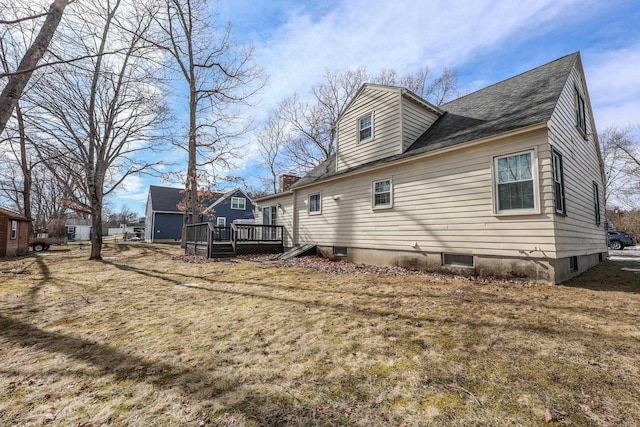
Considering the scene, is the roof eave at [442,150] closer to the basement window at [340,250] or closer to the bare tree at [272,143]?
the basement window at [340,250]

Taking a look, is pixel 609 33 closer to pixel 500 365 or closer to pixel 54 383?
pixel 500 365

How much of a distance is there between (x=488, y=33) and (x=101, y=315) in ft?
44.9

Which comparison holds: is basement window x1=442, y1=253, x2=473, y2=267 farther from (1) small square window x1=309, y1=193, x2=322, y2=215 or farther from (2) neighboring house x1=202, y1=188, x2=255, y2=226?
(2) neighboring house x1=202, y1=188, x2=255, y2=226

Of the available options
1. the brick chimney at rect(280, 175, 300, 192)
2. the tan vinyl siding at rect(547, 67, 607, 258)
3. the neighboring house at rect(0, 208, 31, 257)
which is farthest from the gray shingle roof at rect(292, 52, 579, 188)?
the neighboring house at rect(0, 208, 31, 257)

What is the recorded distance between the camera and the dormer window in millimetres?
10578

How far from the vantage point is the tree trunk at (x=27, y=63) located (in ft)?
12.6

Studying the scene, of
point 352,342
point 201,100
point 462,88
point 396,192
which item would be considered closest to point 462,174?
point 396,192

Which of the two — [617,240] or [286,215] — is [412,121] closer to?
[286,215]

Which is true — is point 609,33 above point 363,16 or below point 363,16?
below

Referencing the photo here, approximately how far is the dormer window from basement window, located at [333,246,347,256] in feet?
14.3

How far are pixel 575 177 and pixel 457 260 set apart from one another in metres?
4.14

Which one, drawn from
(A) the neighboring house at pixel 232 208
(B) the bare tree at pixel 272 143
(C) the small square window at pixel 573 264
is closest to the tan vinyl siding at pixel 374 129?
(C) the small square window at pixel 573 264

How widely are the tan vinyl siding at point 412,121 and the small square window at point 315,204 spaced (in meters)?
4.40

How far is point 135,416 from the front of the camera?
1.88m
